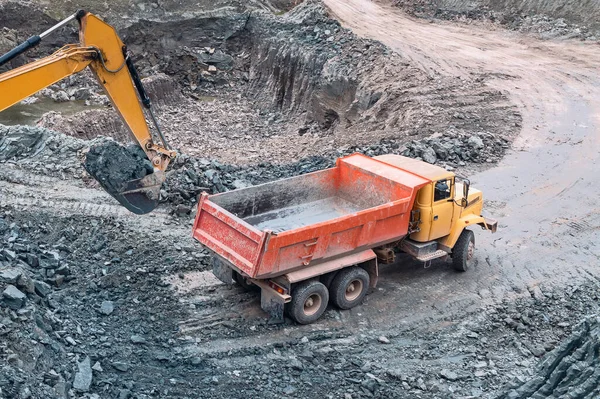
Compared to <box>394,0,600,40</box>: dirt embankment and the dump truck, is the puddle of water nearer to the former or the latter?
the dump truck

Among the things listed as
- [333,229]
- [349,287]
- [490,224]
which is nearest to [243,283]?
[349,287]

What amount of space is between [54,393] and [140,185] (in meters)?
5.45

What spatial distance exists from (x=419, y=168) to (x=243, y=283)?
3304 mm

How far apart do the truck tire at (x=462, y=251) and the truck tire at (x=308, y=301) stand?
8.43ft

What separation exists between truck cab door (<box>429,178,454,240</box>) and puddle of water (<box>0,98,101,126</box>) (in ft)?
48.2

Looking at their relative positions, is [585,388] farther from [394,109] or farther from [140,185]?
[394,109]

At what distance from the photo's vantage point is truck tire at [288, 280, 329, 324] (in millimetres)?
10281

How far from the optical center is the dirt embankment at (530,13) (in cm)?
2698

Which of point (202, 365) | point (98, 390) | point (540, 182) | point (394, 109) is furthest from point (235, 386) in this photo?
point (394, 109)

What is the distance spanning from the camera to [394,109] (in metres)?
19.9

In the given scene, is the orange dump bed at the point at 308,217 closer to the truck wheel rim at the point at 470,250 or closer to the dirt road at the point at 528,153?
the dirt road at the point at 528,153

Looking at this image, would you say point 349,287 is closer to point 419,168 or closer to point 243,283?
point 243,283

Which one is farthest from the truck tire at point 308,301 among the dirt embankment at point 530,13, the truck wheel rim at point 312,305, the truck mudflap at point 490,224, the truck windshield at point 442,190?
the dirt embankment at point 530,13

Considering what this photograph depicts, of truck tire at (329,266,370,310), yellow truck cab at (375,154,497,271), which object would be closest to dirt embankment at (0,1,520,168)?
yellow truck cab at (375,154,497,271)
